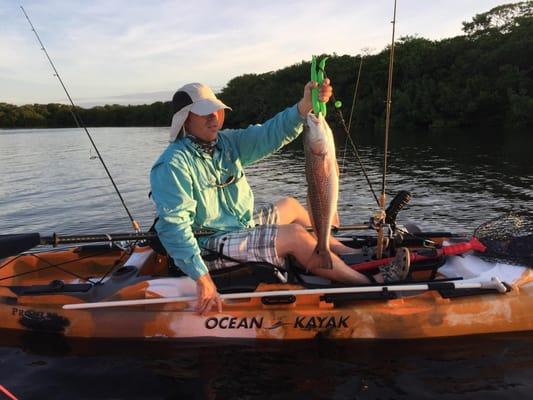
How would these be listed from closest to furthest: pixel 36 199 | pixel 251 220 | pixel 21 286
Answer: pixel 251 220 → pixel 21 286 → pixel 36 199

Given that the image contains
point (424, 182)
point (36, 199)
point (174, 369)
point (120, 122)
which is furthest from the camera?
point (120, 122)

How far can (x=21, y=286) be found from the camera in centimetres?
581

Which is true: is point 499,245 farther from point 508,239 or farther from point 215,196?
point 215,196

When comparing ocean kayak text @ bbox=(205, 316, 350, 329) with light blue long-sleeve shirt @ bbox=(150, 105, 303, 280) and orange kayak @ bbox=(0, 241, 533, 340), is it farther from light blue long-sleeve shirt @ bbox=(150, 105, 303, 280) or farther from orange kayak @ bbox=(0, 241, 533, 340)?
light blue long-sleeve shirt @ bbox=(150, 105, 303, 280)

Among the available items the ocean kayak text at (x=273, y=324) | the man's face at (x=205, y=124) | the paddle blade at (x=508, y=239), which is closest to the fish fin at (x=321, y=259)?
the ocean kayak text at (x=273, y=324)

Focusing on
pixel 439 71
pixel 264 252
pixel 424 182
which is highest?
pixel 439 71

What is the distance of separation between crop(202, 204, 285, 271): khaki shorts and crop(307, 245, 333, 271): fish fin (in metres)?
0.42

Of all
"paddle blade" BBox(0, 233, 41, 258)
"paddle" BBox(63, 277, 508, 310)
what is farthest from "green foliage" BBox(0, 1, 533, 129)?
"paddle" BBox(63, 277, 508, 310)

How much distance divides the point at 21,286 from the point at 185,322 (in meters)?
2.17

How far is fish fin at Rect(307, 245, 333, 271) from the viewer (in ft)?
15.0

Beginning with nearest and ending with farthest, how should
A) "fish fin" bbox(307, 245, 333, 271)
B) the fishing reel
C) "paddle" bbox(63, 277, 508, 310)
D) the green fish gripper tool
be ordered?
1. the green fish gripper tool
2. "fish fin" bbox(307, 245, 333, 271)
3. "paddle" bbox(63, 277, 508, 310)
4. the fishing reel

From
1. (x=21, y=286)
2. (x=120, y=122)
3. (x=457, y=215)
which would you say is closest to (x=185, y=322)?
(x=21, y=286)

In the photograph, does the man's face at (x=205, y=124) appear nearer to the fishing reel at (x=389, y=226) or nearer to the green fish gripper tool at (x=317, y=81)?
the green fish gripper tool at (x=317, y=81)

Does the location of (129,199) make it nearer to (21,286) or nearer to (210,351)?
(21,286)
